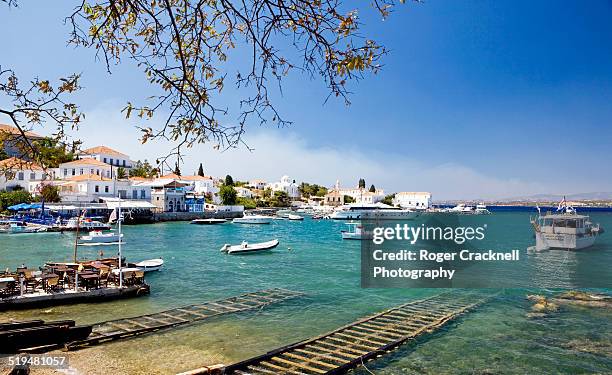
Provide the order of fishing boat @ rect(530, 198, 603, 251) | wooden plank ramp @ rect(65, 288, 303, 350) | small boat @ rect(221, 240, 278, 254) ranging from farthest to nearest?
fishing boat @ rect(530, 198, 603, 251) → small boat @ rect(221, 240, 278, 254) → wooden plank ramp @ rect(65, 288, 303, 350)

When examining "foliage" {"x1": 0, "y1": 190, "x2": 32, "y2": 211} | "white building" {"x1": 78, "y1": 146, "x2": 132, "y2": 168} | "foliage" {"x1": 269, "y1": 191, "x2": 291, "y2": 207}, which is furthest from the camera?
"foliage" {"x1": 269, "y1": 191, "x2": 291, "y2": 207}

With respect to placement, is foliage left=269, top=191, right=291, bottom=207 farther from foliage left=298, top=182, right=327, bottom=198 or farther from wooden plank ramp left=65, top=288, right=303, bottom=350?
wooden plank ramp left=65, top=288, right=303, bottom=350

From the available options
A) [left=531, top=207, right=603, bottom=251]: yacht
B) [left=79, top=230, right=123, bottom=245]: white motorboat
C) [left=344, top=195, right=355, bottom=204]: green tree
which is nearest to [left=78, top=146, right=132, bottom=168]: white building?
[left=79, top=230, right=123, bottom=245]: white motorboat

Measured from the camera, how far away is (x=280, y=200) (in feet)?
450

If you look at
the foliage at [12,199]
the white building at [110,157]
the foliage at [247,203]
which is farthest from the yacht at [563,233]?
the white building at [110,157]

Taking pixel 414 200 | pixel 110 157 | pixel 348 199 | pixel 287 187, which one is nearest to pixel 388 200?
pixel 414 200

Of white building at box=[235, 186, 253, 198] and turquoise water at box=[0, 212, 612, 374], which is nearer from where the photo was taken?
turquoise water at box=[0, 212, 612, 374]

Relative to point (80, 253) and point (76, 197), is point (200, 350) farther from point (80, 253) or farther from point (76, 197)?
point (76, 197)

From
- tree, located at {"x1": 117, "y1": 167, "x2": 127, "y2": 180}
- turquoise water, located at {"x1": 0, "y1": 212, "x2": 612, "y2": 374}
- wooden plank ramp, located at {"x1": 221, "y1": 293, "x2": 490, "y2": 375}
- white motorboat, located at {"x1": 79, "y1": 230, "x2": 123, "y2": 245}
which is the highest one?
tree, located at {"x1": 117, "y1": 167, "x2": 127, "y2": 180}

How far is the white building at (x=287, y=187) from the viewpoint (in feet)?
493

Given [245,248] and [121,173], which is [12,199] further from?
[245,248]

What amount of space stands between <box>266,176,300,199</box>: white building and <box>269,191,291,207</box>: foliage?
613 centimetres

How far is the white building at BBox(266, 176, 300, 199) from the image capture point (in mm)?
150375

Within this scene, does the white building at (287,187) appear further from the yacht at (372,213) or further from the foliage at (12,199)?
the foliage at (12,199)
